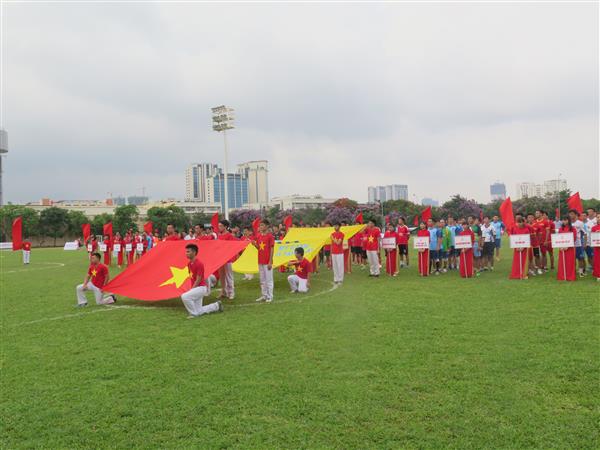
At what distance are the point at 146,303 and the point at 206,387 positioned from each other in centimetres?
709

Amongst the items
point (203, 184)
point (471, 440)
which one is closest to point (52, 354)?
point (471, 440)

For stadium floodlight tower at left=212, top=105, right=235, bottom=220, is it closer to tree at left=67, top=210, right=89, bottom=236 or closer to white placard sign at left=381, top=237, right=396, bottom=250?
white placard sign at left=381, top=237, right=396, bottom=250

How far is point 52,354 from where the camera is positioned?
757 centimetres

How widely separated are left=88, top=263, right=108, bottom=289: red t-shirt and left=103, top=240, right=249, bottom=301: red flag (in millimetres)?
227

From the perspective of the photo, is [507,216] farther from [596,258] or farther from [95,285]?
[95,285]

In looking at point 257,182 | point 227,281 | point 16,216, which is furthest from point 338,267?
point 257,182

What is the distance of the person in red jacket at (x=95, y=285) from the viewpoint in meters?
12.3

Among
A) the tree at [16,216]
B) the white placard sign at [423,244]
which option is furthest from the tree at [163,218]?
the white placard sign at [423,244]

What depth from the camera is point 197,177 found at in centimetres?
18662

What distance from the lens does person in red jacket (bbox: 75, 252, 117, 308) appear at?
40.3 feet

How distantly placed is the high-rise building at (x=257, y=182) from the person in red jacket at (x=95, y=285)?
15255 centimetres

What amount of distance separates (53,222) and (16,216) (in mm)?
5628

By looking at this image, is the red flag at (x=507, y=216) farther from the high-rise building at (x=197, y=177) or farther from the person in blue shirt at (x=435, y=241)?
the high-rise building at (x=197, y=177)

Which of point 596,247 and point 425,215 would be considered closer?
point 596,247
